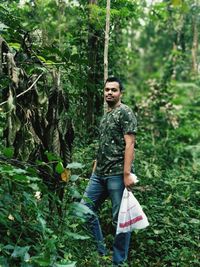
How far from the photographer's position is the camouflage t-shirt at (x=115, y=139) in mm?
4492

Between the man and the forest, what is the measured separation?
0.15 meters

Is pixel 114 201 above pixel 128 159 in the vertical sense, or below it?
below

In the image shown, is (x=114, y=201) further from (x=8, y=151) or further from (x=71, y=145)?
(x=8, y=151)

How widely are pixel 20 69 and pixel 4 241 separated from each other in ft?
3.77

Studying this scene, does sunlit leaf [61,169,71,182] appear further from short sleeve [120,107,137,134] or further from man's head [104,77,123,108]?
man's head [104,77,123,108]

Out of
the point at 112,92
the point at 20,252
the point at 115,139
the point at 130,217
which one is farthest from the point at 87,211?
the point at 112,92

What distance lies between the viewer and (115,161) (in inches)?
179

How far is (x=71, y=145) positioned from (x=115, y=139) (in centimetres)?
123

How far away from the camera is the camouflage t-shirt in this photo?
4492 mm

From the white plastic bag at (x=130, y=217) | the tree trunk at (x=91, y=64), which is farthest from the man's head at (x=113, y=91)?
the tree trunk at (x=91, y=64)

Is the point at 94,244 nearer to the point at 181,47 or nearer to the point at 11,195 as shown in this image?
the point at 11,195

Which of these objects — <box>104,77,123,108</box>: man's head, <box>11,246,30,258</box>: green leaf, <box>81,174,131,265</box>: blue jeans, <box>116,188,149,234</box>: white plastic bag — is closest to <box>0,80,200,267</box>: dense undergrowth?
<box>11,246,30,258</box>: green leaf

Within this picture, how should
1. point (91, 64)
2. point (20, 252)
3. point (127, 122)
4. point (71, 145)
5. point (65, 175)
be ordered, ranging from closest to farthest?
1. point (20, 252)
2. point (65, 175)
3. point (71, 145)
4. point (127, 122)
5. point (91, 64)

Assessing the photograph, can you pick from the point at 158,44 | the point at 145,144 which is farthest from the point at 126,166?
the point at 158,44
